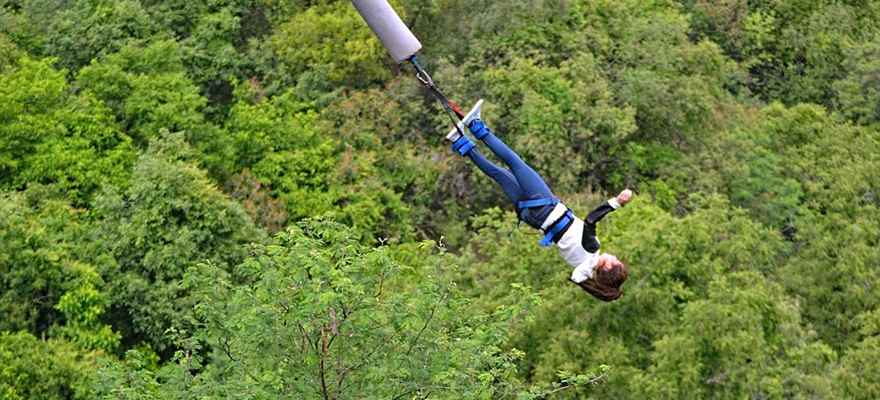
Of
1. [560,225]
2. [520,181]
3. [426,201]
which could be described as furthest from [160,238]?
[560,225]

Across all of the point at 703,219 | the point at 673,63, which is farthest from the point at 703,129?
the point at 703,219

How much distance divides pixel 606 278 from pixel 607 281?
0.03m

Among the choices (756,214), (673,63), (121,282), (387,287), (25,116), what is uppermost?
(25,116)

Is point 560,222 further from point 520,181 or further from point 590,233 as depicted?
point 520,181

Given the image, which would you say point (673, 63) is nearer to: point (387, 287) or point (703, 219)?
point (703, 219)

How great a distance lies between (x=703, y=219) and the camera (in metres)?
21.9

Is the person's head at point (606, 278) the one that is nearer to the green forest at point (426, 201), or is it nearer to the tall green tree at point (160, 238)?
the green forest at point (426, 201)

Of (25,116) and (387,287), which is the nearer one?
(387,287)

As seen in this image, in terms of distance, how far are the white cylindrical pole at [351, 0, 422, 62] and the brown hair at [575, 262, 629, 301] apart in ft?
6.29

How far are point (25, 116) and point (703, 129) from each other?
1235cm

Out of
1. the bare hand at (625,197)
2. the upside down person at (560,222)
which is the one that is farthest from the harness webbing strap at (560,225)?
the bare hand at (625,197)

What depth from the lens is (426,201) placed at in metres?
26.8

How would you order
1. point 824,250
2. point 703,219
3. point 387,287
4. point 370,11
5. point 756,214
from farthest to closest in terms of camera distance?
point 756,214 < point 824,250 < point 703,219 < point 387,287 < point 370,11

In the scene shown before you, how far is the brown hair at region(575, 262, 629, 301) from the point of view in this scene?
31.9 feet
